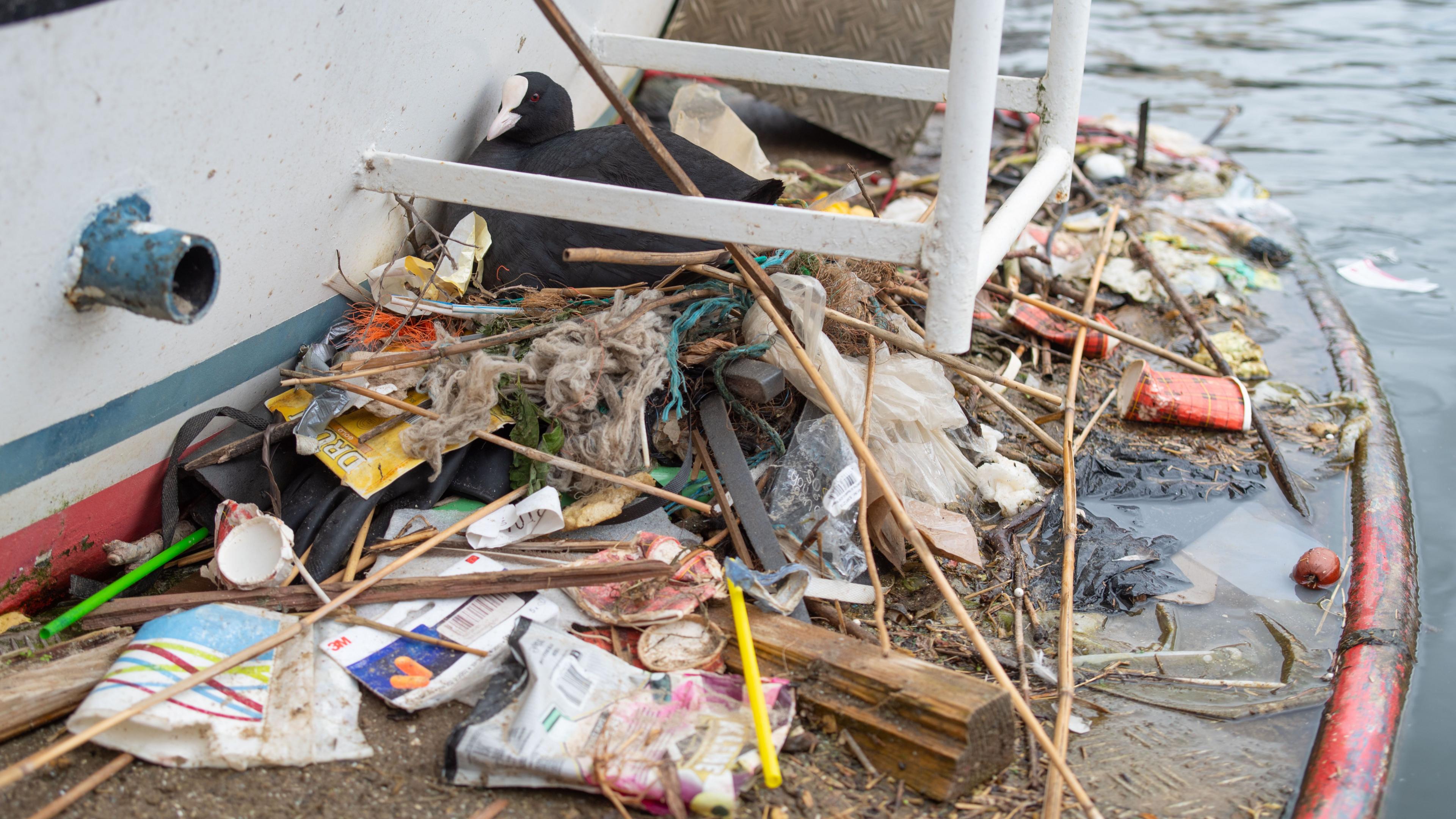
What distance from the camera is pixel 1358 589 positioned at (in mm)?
2752

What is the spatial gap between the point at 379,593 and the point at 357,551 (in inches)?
7.4

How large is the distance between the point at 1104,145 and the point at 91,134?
546cm

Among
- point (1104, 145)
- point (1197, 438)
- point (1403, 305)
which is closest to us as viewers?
point (1197, 438)

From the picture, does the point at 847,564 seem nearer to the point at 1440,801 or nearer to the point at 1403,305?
the point at 1440,801

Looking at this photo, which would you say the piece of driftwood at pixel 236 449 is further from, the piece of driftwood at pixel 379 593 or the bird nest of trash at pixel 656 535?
the piece of driftwood at pixel 379 593

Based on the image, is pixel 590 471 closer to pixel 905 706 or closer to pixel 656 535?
pixel 656 535

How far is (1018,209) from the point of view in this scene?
2457 mm

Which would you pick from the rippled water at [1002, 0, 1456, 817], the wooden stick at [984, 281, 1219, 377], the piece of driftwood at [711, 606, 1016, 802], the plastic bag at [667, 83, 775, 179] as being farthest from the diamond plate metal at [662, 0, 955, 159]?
the piece of driftwood at [711, 606, 1016, 802]

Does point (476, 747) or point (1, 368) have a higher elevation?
point (1, 368)

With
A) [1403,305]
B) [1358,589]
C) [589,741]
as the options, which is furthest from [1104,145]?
[589,741]

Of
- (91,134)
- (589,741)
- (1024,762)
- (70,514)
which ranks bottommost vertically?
(1024,762)

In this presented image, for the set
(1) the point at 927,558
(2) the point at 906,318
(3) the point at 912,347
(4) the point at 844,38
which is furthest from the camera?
(4) the point at 844,38

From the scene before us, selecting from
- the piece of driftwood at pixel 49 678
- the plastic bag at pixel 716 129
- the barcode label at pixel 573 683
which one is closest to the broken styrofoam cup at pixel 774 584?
the barcode label at pixel 573 683

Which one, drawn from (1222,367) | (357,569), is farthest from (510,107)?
(1222,367)
